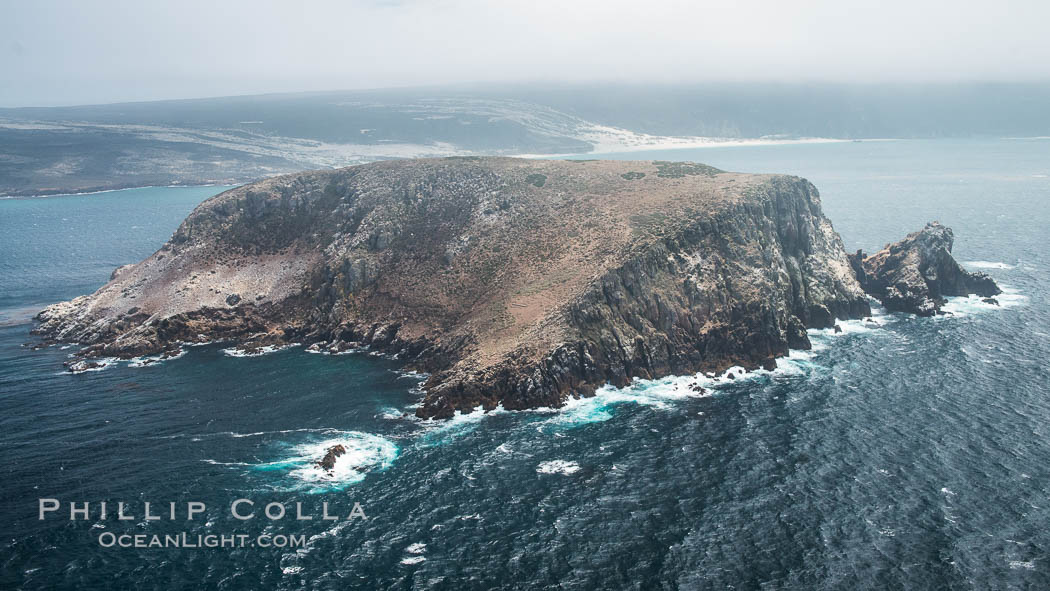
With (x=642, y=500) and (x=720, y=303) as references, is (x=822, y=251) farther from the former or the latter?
(x=642, y=500)

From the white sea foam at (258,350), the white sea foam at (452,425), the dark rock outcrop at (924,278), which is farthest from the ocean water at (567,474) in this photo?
the dark rock outcrop at (924,278)

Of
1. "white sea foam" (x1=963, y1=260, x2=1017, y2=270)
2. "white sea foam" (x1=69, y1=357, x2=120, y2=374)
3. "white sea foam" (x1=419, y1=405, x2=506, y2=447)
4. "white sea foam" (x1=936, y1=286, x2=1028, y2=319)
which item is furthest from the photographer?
"white sea foam" (x1=963, y1=260, x2=1017, y2=270)

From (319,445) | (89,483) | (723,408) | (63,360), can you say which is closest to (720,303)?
(723,408)

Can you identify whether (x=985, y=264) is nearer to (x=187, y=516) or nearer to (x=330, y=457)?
(x=330, y=457)

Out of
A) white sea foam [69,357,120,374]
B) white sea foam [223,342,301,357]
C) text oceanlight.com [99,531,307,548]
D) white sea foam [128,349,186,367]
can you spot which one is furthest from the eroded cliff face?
text oceanlight.com [99,531,307,548]

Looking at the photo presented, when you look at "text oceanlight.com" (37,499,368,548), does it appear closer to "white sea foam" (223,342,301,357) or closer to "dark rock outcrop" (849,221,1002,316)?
"white sea foam" (223,342,301,357)
